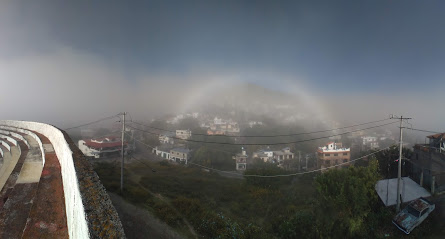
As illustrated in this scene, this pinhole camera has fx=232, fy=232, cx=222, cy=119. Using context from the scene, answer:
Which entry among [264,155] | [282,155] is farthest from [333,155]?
[264,155]

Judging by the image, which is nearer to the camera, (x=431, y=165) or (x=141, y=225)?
(x=141, y=225)

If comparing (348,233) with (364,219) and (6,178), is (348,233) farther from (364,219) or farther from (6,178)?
(6,178)

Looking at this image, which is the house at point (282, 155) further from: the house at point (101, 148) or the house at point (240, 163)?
the house at point (101, 148)

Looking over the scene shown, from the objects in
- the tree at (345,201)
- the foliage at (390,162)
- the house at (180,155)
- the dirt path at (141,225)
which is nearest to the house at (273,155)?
the house at (180,155)

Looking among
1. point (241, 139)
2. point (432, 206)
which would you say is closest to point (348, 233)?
point (432, 206)

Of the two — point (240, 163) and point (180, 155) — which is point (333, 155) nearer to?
point (240, 163)

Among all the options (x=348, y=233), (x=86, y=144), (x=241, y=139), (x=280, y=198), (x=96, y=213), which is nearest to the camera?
(x=96, y=213)

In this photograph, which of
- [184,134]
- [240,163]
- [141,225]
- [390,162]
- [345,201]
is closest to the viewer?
[141,225]
